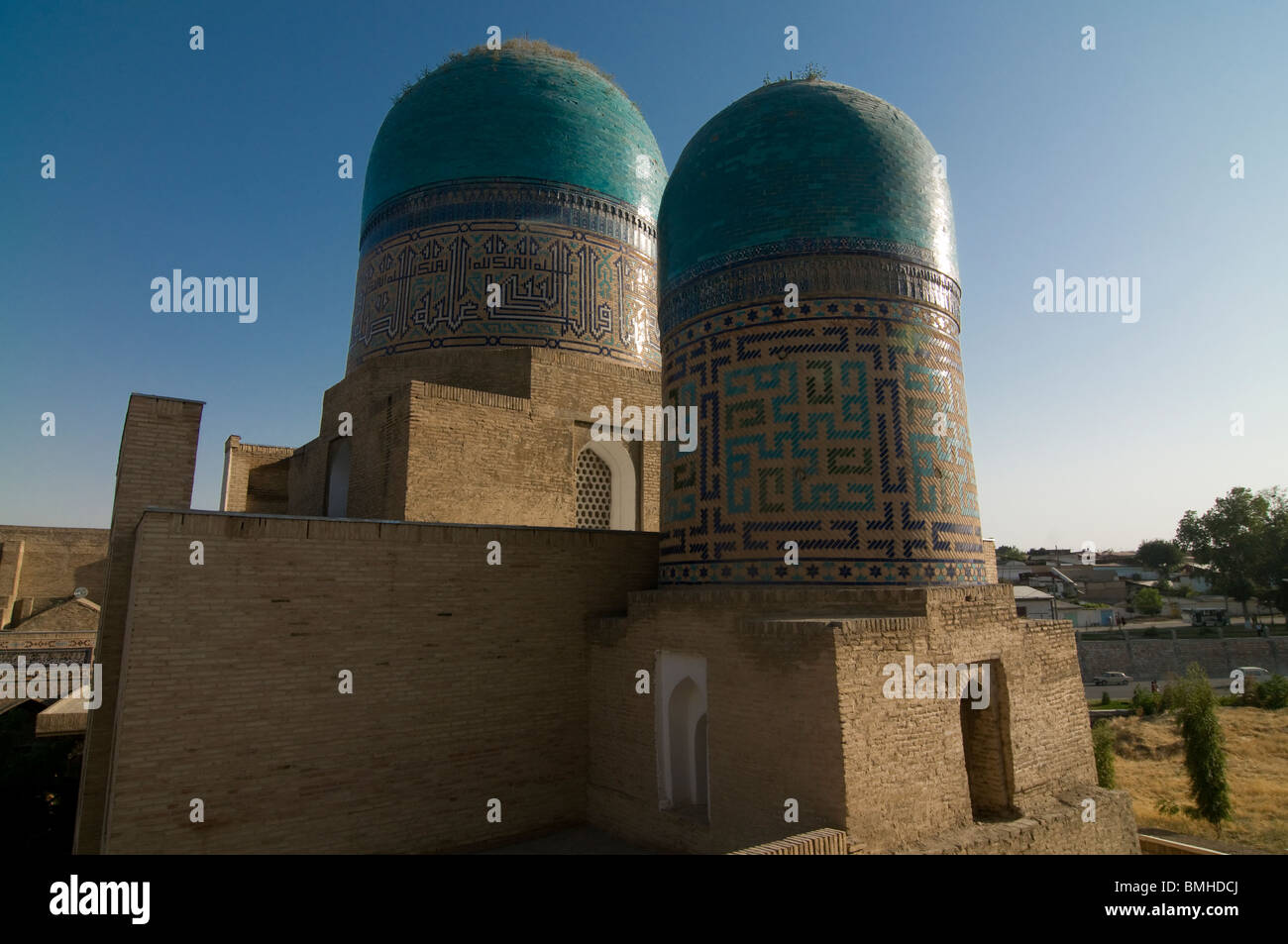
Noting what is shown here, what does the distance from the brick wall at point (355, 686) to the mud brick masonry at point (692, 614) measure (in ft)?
0.06

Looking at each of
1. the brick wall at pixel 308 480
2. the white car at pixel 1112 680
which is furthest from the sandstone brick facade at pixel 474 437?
the white car at pixel 1112 680

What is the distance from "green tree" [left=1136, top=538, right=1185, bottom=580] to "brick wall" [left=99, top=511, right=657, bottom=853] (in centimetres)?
5663

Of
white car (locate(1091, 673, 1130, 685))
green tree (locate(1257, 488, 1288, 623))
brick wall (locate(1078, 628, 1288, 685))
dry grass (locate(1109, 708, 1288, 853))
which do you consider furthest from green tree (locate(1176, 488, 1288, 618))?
dry grass (locate(1109, 708, 1288, 853))

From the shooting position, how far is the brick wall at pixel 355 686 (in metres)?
4.54

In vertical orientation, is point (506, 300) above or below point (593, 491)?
above

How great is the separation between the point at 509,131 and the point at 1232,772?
15.4m

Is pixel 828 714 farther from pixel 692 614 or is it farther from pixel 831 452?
pixel 831 452

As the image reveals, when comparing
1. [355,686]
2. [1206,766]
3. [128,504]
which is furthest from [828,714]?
[1206,766]

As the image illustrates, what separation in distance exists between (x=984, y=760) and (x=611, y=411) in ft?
17.7

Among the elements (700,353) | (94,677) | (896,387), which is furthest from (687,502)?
(94,677)

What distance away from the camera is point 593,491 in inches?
354

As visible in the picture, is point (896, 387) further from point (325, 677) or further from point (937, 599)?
point (325, 677)

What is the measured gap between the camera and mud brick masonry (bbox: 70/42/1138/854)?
453 centimetres

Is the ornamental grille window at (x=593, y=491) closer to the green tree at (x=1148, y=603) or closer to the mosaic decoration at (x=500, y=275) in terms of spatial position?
the mosaic decoration at (x=500, y=275)
